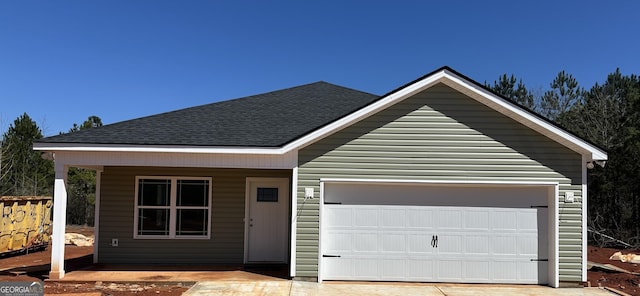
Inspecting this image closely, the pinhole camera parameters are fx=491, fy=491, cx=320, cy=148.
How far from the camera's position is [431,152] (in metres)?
9.83

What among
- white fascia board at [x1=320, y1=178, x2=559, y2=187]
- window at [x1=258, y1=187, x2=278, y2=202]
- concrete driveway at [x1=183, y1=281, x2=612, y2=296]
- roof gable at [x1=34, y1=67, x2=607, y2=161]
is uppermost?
roof gable at [x1=34, y1=67, x2=607, y2=161]

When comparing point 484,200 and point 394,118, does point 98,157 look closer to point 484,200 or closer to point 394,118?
point 394,118

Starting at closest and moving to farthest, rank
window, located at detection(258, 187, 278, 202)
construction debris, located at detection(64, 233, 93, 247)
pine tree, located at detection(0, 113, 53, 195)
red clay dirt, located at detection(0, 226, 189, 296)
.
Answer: red clay dirt, located at detection(0, 226, 189, 296) → window, located at detection(258, 187, 278, 202) → construction debris, located at detection(64, 233, 93, 247) → pine tree, located at detection(0, 113, 53, 195)

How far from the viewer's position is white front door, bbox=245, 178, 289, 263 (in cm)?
1168

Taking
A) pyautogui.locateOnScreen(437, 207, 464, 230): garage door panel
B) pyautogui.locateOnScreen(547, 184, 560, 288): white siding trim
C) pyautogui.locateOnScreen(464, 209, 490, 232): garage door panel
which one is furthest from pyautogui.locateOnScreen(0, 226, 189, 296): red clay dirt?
pyautogui.locateOnScreen(547, 184, 560, 288): white siding trim

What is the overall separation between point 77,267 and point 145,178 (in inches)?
95.4

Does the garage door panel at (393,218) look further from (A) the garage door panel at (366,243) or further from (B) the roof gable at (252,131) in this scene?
(B) the roof gable at (252,131)

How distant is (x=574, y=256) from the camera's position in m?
9.60

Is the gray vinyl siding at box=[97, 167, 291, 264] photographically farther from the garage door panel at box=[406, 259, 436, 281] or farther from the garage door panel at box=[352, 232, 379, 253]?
the garage door panel at box=[406, 259, 436, 281]

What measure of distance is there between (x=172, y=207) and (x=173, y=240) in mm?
777

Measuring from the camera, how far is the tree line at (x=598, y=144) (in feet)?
59.5

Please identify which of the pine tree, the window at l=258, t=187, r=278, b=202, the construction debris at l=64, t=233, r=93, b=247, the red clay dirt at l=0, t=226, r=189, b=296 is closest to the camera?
the red clay dirt at l=0, t=226, r=189, b=296

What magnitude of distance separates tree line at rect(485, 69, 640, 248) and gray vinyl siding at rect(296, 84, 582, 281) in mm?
8812

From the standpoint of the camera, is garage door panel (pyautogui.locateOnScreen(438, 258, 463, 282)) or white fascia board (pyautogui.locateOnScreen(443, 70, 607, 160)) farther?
garage door panel (pyautogui.locateOnScreen(438, 258, 463, 282))
